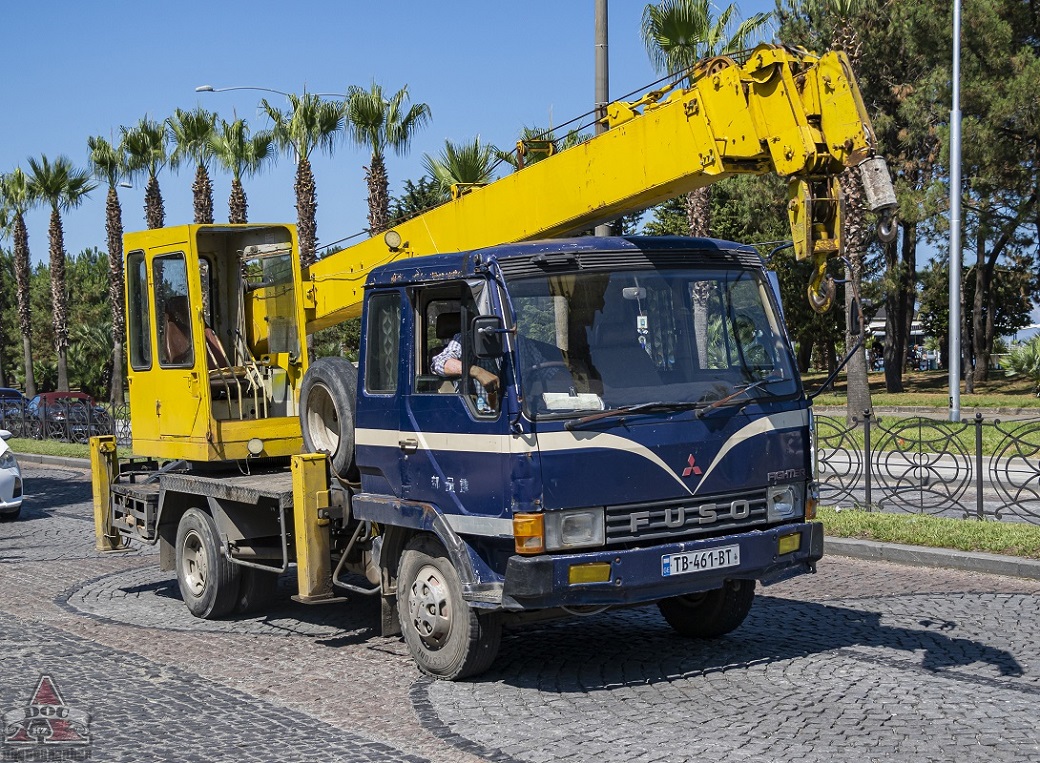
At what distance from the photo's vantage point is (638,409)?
6.56 m

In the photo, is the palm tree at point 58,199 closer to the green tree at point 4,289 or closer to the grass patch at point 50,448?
the green tree at point 4,289

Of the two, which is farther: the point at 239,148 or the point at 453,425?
the point at 239,148

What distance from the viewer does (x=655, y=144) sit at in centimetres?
758

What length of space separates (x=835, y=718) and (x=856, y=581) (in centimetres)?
399

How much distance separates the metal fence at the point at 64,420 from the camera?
2888cm

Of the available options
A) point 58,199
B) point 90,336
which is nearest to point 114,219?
point 58,199

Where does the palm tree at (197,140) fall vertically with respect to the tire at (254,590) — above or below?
above

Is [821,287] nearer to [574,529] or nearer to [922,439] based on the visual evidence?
[574,529]

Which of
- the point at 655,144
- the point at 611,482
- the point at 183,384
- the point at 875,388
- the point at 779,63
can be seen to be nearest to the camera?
the point at 611,482

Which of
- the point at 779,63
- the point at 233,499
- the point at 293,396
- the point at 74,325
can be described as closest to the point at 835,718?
the point at 779,63

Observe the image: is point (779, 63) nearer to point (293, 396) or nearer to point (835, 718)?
point (835, 718)

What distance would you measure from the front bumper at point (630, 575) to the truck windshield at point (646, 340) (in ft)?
2.49

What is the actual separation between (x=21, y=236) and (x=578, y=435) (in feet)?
177

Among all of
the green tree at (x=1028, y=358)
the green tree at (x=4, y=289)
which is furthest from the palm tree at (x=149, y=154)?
the green tree at (x=1028, y=358)
